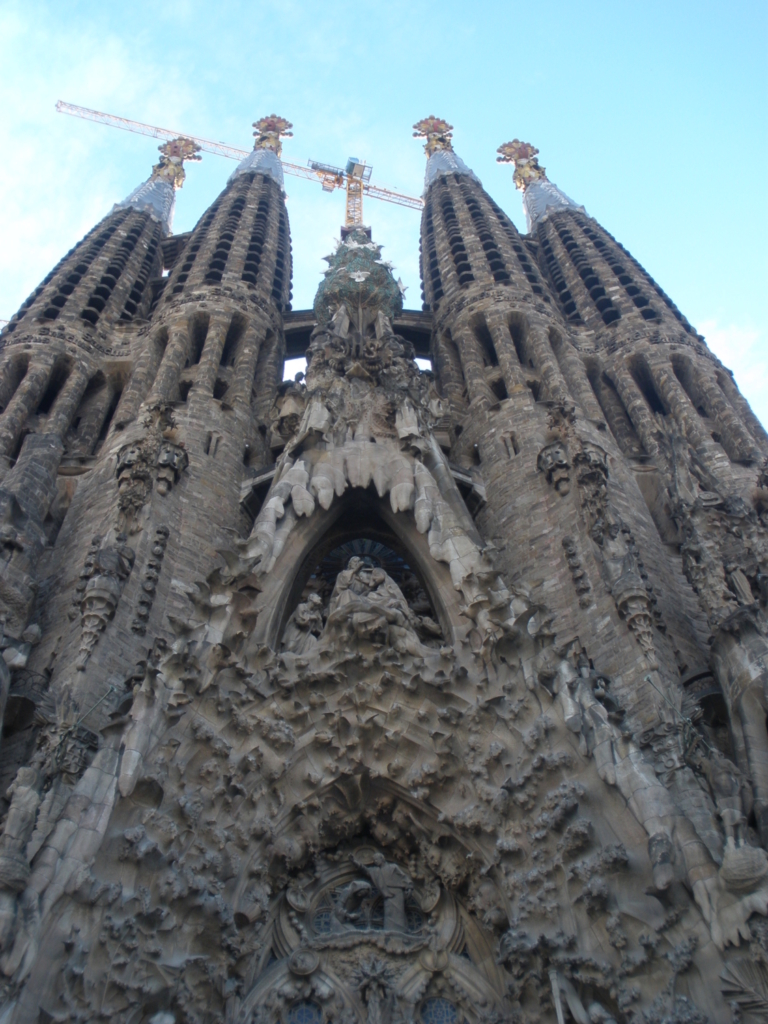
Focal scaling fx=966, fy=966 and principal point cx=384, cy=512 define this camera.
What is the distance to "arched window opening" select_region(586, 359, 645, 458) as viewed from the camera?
1950cm

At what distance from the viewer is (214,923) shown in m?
8.50

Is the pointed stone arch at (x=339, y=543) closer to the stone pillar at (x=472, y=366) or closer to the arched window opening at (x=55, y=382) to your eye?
the stone pillar at (x=472, y=366)

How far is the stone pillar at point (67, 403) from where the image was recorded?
1845cm

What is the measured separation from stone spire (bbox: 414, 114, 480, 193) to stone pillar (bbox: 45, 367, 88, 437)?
1938cm

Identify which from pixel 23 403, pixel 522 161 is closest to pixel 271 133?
pixel 522 161

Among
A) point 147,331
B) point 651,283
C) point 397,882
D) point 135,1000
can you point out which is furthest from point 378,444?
point 651,283

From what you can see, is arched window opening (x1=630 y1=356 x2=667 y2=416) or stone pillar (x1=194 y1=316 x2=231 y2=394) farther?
arched window opening (x1=630 y1=356 x2=667 y2=416)

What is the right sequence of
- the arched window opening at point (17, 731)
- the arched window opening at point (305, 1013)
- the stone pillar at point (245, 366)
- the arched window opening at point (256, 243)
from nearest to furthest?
the arched window opening at point (305, 1013) → the arched window opening at point (17, 731) → the stone pillar at point (245, 366) → the arched window opening at point (256, 243)

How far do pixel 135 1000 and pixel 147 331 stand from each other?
17.6 metres

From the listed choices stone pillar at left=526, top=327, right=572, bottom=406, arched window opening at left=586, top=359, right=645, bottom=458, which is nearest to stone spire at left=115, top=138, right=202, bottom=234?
stone pillar at left=526, top=327, right=572, bottom=406

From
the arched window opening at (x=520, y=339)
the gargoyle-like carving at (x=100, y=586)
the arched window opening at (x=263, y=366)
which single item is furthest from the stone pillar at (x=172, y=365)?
the arched window opening at (x=520, y=339)

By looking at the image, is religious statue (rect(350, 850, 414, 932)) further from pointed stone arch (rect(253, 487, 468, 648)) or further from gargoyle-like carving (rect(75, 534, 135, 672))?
Result: gargoyle-like carving (rect(75, 534, 135, 672))

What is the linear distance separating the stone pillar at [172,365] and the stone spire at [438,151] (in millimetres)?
17033

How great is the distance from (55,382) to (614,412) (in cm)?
1200
